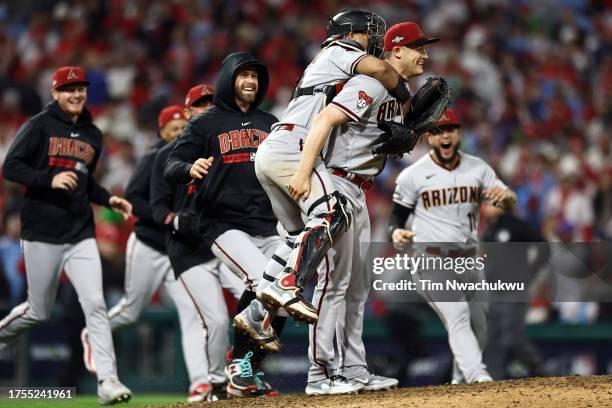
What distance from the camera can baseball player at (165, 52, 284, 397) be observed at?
263 inches

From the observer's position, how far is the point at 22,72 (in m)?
15.7

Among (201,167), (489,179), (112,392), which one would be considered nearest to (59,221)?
(112,392)

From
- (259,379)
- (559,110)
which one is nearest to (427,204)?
(259,379)

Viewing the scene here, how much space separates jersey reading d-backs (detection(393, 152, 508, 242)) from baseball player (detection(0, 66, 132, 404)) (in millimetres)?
2203

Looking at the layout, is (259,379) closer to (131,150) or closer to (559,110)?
(131,150)

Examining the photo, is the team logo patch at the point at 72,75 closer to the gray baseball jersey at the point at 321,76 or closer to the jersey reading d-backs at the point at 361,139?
the gray baseball jersey at the point at 321,76

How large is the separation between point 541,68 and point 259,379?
10535 mm

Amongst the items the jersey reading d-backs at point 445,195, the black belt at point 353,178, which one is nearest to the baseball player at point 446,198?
the jersey reading d-backs at point 445,195

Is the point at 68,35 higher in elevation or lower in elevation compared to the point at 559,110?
higher

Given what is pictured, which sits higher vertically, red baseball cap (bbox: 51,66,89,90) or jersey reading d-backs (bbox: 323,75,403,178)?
red baseball cap (bbox: 51,66,89,90)

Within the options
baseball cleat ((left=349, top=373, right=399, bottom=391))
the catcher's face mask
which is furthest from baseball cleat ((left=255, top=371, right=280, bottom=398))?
the catcher's face mask

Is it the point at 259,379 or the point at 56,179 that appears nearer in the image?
the point at 259,379

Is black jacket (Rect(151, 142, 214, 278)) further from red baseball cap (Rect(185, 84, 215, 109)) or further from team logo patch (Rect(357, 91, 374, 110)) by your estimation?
team logo patch (Rect(357, 91, 374, 110))

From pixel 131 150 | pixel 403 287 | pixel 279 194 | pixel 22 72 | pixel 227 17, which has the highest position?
pixel 227 17
